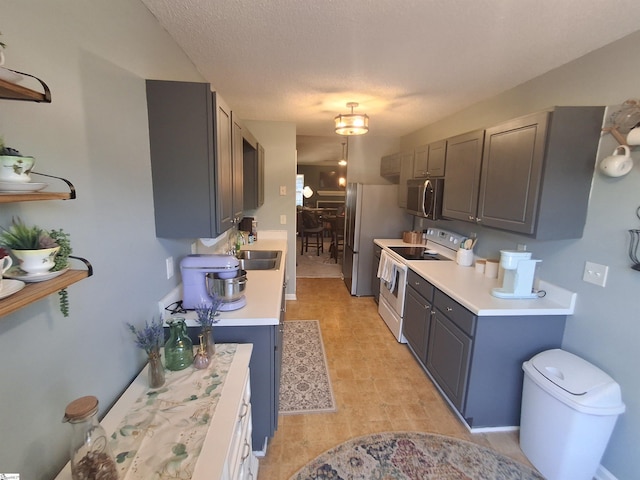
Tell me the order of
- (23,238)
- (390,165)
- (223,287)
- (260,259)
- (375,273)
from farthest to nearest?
(390,165) < (375,273) < (260,259) < (223,287) < (23,238)

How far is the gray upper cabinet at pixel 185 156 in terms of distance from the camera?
1500 millimetres

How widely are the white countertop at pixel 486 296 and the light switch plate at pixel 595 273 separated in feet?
0.48

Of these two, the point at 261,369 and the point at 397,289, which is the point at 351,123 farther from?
the point at 261,369

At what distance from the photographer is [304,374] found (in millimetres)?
2623

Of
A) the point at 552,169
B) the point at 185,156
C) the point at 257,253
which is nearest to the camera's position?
the point at 185,156

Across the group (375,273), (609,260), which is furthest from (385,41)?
(375,273)

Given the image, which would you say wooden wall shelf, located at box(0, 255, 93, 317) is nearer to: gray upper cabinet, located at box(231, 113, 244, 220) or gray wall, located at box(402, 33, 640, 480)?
gray upper cabinet, located at box(231, 113, 244, 220)

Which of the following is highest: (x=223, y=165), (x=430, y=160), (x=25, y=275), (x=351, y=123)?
(x=351, y=123)

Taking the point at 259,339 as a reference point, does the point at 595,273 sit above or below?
above

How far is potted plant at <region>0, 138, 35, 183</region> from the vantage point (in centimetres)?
64

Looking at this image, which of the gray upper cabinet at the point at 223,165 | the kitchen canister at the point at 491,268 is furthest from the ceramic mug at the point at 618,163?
the gray upper cabinet at the point at 223,165

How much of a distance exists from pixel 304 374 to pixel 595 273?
86.0 inches

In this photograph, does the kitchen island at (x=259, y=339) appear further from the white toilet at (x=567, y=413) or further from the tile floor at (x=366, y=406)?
the white toilet at (x=567, y=413)

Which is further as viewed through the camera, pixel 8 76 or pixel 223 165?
pixel 223 165
